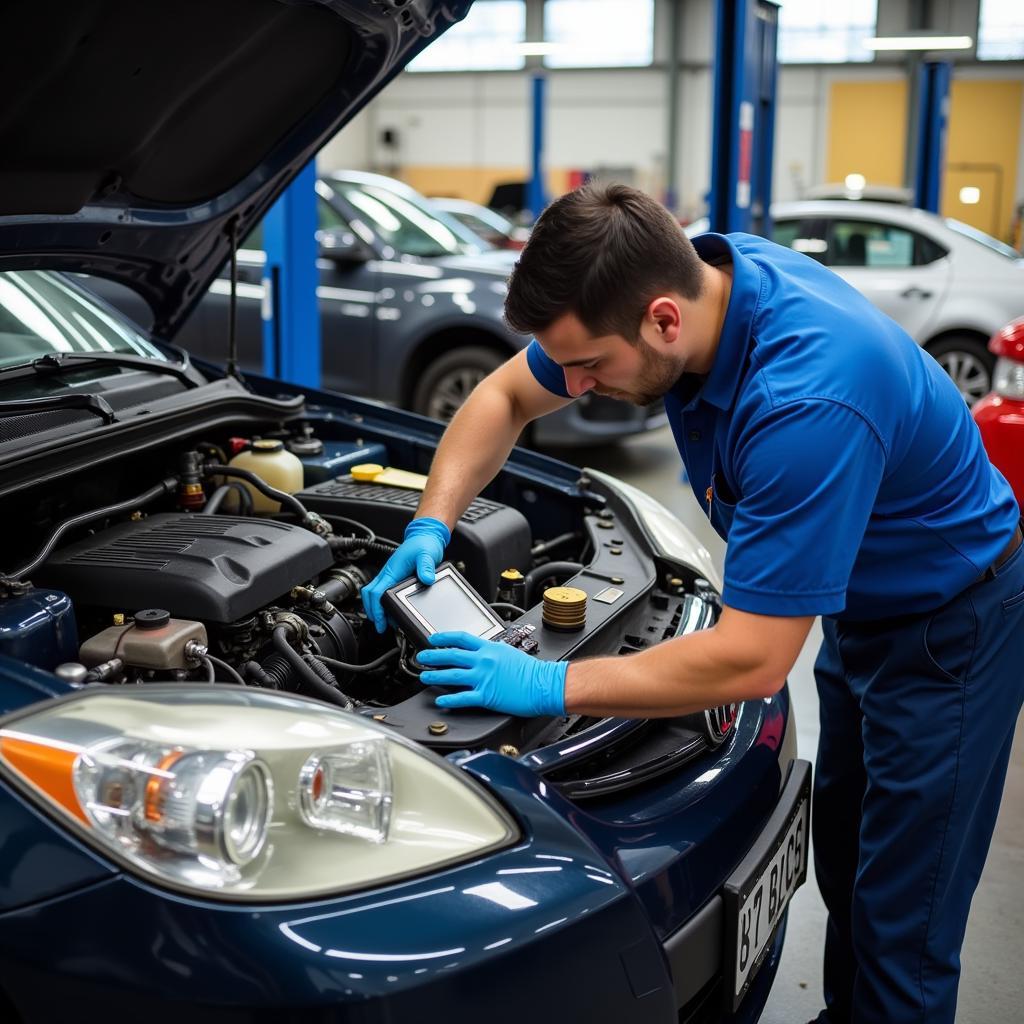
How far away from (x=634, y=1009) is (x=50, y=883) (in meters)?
0.61

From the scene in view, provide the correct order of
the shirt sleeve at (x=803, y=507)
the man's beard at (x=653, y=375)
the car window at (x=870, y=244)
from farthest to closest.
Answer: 1. the car window at (x=870, y=244)
2. the man's beard at (x=653, y=375)
3. the shirt sleeve at (x=803, y=507)

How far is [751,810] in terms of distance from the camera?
1.59 m

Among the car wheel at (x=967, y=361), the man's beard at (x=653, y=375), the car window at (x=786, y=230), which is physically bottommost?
the car wheel at (x=967, y=361)

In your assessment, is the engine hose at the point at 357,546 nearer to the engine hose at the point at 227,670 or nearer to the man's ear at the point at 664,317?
the engine hose at the point at 227,670

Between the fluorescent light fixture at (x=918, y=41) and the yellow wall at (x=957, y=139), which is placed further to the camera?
the yellow wall at (x=957, y=139)

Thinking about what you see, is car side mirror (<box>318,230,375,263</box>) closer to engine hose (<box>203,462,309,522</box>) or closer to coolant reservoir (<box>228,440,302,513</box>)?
coolant reservoir (<box>228,440,302,513</box>)

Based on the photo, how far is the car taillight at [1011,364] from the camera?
11.0 feet

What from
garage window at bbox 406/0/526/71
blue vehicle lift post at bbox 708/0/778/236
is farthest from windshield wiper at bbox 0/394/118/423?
garage window at bbox 406/0/526/71

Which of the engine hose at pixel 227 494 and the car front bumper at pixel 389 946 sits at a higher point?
the engine hose at pixel 227 494

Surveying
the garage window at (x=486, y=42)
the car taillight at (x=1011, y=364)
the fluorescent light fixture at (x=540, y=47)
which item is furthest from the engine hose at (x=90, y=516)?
the garage window at (x=486, y=42)

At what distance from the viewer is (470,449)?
2.02m

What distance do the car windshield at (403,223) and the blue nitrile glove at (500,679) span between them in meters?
4.40

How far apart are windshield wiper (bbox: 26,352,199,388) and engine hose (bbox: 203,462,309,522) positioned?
0.94ft

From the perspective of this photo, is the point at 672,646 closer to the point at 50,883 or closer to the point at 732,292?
the point at 732,292
